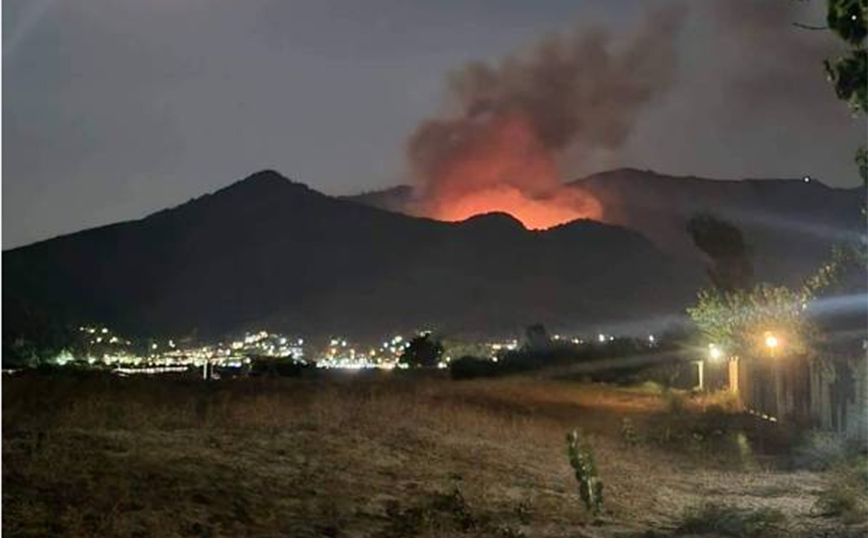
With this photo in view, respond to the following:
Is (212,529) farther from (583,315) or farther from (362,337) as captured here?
(583,315)

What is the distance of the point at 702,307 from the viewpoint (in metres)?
42.1

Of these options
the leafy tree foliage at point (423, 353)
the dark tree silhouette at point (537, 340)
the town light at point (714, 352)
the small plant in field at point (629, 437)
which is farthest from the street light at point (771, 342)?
the leafy tree foliage at point (423, 353)

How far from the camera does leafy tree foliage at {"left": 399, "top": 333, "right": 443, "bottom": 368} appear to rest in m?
82.8

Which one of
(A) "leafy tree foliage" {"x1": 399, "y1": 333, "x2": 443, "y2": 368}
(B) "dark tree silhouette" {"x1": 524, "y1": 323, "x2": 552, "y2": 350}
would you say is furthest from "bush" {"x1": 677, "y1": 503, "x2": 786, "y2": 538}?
(A) "leafy tree foliage" {"x1": 399, "y1": 333, "x2": 443, "y2": 368}

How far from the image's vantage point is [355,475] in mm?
14367

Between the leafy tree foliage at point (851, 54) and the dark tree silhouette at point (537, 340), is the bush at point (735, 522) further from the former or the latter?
the dark tree silhouette at point (537, 340)

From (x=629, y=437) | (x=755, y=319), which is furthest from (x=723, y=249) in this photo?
(x=629, y=437)

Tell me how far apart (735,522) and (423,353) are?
7125cm

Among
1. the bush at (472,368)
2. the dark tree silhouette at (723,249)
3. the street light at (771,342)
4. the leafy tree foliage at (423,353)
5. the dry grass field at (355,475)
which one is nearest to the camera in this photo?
the dry grass field at (355,475)

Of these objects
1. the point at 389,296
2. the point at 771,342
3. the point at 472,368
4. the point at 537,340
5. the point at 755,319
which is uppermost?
the point at 389,296

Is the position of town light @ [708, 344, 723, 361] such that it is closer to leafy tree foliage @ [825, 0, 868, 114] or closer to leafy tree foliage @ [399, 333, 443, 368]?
leafy tree foliage @ [825, 0, 868, 114]

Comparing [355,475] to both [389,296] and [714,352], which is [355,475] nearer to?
[714,352]

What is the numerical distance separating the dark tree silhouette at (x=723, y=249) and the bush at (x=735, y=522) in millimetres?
39105

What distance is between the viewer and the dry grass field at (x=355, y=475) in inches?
436
